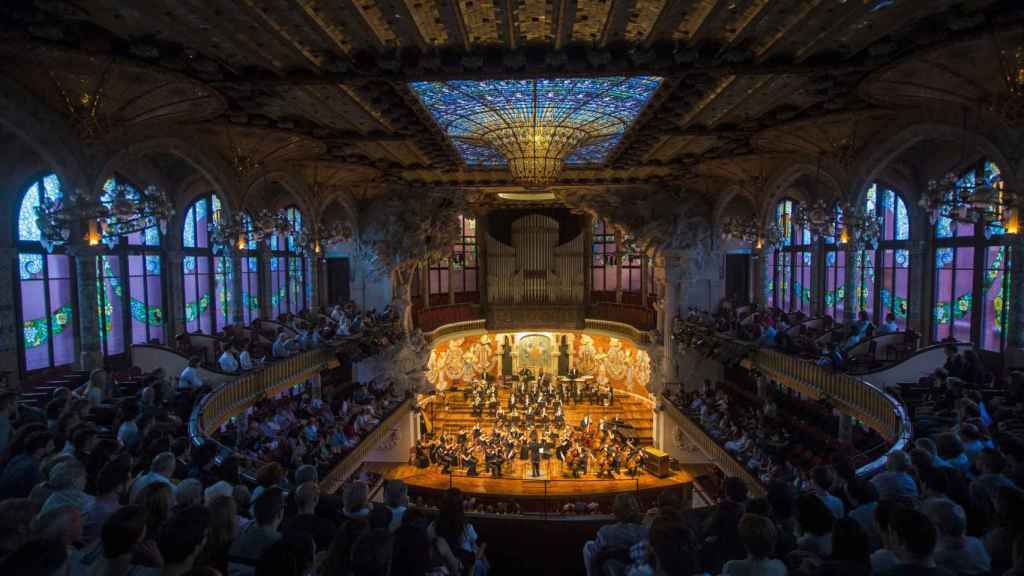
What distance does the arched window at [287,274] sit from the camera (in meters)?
22.1

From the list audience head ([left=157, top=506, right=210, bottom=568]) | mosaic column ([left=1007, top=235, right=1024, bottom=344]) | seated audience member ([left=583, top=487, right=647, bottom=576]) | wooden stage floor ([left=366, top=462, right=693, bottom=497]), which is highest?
mosaic column ([left=1007, top=235, right=1024, bottom=344])

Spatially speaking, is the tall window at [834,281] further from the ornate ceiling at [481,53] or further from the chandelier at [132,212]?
the chandelier at [132,212]

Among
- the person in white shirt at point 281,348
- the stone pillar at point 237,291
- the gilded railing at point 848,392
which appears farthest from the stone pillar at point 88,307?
the gilded railing at point 848,392

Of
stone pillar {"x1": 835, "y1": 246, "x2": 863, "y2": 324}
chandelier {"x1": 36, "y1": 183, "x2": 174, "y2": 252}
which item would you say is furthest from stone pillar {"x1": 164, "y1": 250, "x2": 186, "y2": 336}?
stone pillar {"x1": 835, "y1": 246, "x2": 863, "y2": 324}

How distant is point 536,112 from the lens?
33.9ft

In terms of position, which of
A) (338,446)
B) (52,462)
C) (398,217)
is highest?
(398,217)

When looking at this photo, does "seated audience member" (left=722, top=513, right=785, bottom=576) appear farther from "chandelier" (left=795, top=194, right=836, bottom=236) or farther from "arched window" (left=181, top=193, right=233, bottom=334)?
"arched window" (left=181, top=193, right=233, bottom=334)

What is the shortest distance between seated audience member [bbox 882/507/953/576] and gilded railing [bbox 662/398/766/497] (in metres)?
7.74

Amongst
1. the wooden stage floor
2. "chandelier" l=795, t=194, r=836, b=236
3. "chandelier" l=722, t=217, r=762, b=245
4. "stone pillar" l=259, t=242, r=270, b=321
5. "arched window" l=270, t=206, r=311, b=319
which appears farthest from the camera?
"arched window" l=270, t=206, r=311, b=319

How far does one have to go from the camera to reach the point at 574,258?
2753 centimetres

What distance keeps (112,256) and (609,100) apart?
43.0ft

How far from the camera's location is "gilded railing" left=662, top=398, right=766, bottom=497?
12.5 m

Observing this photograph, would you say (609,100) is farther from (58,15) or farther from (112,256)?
(112,256)

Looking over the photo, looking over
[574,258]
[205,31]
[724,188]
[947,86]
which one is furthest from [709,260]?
[205,31]
